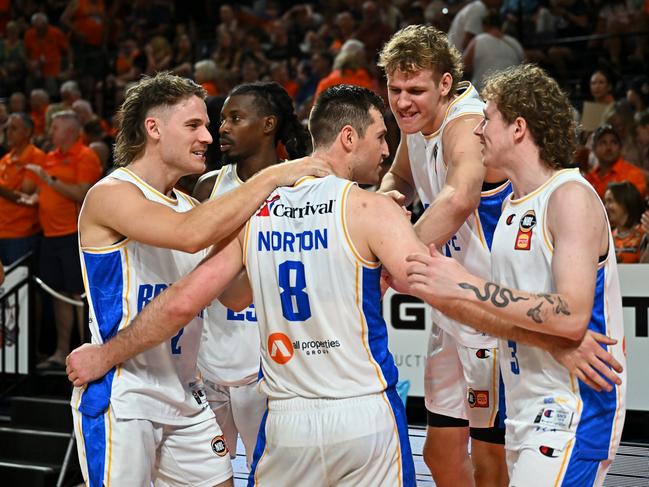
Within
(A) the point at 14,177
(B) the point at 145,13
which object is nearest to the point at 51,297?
(A) the point at 14,177

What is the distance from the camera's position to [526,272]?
317cm

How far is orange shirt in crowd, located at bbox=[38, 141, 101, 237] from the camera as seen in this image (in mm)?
8836

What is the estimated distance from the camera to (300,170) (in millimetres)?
3324

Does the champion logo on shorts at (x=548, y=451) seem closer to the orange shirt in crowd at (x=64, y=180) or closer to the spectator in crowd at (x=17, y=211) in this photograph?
the orange shirt in crowd at (x=64, y=180)

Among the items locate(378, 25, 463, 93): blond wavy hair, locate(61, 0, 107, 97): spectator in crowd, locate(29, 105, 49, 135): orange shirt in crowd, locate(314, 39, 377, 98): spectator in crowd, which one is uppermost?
locate(61, 0, 107, 97): spectator in crowd

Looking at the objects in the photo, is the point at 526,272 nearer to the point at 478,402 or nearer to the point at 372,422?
the point at 372,422

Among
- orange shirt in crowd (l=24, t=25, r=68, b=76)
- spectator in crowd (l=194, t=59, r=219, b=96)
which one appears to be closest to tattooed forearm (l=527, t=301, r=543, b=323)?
spectator in crowd (l=194, t=59, r=219, b=96)

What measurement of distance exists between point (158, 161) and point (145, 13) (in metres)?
11.9

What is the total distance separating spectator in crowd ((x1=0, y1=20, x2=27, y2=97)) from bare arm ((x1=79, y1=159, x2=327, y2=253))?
10.9m

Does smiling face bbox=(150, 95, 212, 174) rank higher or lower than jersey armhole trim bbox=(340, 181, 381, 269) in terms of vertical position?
higher

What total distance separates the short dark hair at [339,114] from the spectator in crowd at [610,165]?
14.8 feet

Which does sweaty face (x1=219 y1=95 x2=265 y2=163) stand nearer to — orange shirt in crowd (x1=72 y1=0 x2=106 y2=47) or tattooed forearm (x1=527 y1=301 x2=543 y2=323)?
tattooed forearm (x1=527 y1=301 x2=543 y2=323)

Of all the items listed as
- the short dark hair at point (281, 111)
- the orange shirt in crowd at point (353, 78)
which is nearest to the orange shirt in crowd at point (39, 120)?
the orange shirt in crowd at point (353, 78)

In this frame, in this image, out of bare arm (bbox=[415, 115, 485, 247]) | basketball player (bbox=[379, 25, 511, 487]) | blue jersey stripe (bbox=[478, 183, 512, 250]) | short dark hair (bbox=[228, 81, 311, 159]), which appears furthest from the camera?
short dark hair (bbox=[228, 81, 311, 159])
